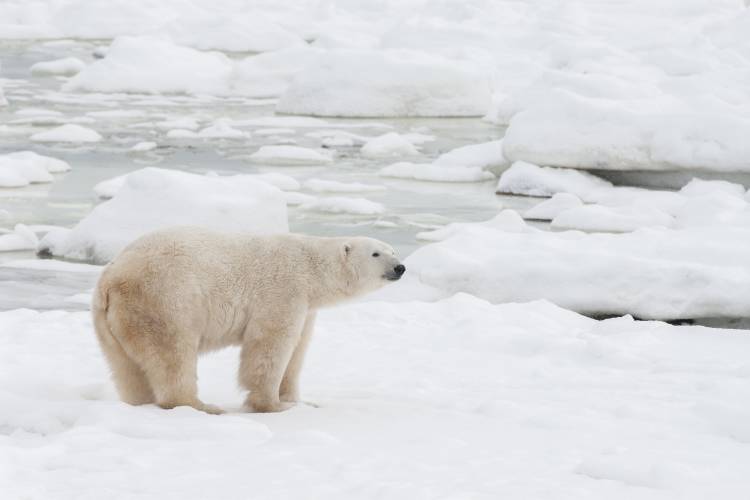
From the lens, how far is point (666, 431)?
3.88 metres

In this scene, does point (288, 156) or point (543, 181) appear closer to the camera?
point (543, 181)

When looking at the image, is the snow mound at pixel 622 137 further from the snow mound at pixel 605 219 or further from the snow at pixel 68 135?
the snow at pixel 68 135

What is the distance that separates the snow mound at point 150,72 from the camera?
802 inches

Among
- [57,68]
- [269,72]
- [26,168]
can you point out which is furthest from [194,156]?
[57,68]

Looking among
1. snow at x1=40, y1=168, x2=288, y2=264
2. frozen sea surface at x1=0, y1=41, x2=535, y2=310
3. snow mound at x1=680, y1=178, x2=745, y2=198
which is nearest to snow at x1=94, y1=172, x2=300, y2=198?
frozen sea surface at x1=0, y1=41, x2=535, y2=310

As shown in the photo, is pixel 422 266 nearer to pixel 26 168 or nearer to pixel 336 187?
pixel 336 187

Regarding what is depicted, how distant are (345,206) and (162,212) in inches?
87.2

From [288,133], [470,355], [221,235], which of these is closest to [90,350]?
[221,235]

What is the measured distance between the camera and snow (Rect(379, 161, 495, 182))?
12375mm

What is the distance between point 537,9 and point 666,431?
29.5 m

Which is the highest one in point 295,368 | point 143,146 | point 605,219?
point 295,368

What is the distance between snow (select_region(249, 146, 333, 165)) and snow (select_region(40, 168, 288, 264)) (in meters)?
4.58

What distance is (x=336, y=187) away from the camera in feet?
37.2

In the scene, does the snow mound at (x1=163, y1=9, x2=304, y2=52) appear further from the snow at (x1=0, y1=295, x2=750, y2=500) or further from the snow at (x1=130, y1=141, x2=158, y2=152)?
the snow at (x1=0, y1=295, x2=750, y2=500)
